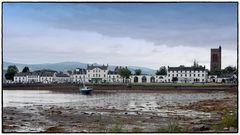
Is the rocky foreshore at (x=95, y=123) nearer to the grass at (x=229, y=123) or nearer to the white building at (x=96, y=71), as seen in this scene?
the grass at (x=229, y=123)

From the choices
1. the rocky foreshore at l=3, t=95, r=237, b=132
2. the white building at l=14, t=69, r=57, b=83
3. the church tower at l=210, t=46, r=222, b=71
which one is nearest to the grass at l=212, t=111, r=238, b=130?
the rocky foreshore at l=3, t=95, r=237, b=132

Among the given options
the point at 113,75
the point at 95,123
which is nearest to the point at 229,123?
the point at 95,123

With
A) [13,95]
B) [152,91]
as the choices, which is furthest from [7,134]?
[152,91]

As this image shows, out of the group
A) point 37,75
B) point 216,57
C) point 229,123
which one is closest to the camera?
point 229,123

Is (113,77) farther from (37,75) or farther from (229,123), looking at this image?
(229,123)

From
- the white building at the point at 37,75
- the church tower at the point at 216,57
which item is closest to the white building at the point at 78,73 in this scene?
the white building at the point at 37,75

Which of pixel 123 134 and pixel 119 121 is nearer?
pixel 123 134

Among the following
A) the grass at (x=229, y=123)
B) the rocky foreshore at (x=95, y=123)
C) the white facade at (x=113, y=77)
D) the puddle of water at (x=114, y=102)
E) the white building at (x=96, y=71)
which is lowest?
the rocky foreshore at (x=95, y=123)

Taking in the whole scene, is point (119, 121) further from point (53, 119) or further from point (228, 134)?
point (228, 134)

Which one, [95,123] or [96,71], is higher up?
[96,71]

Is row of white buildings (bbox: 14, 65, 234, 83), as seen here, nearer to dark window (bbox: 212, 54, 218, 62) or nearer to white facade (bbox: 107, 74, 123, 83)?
white facade (bbox: 107, 74, 123, 83)

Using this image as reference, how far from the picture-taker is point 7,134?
8898mm

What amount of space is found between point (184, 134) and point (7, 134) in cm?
375

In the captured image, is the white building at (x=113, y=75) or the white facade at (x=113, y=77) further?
the white facade at (x=113, y=77)
